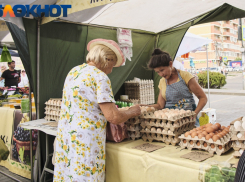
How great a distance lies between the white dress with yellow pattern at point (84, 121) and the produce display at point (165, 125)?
49 cm

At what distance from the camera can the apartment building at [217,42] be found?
5409 cm

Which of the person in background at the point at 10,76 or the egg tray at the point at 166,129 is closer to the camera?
the egg tray at the point at 166,129

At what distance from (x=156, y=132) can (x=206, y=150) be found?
487 mm

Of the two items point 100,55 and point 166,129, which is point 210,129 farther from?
point 100,55

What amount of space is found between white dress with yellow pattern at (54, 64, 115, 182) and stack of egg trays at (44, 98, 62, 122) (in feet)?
4.57

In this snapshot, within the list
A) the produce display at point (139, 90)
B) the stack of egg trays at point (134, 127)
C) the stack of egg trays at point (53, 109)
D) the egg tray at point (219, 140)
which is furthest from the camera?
the produce display at point (139, 90)

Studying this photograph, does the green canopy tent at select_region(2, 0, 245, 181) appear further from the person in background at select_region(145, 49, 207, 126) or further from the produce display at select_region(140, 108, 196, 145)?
the produce display at select_region(140, 108, 196, 145)

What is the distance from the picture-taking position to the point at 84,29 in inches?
167

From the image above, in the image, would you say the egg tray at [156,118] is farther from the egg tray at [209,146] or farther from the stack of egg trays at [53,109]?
the stack of egg trays at [53,109]

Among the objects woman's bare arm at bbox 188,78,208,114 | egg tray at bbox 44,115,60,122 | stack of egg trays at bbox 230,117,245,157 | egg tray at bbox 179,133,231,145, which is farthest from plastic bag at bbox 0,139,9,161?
stack of egg trays at bbox 230,117,245,157

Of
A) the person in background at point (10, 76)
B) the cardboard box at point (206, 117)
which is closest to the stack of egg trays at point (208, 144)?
the cardboard box at point (206, 117)

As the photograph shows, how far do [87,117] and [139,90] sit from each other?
9.93 feet

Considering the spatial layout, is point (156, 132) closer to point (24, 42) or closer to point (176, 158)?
point (176, 158)

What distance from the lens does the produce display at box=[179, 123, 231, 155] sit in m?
1.81
